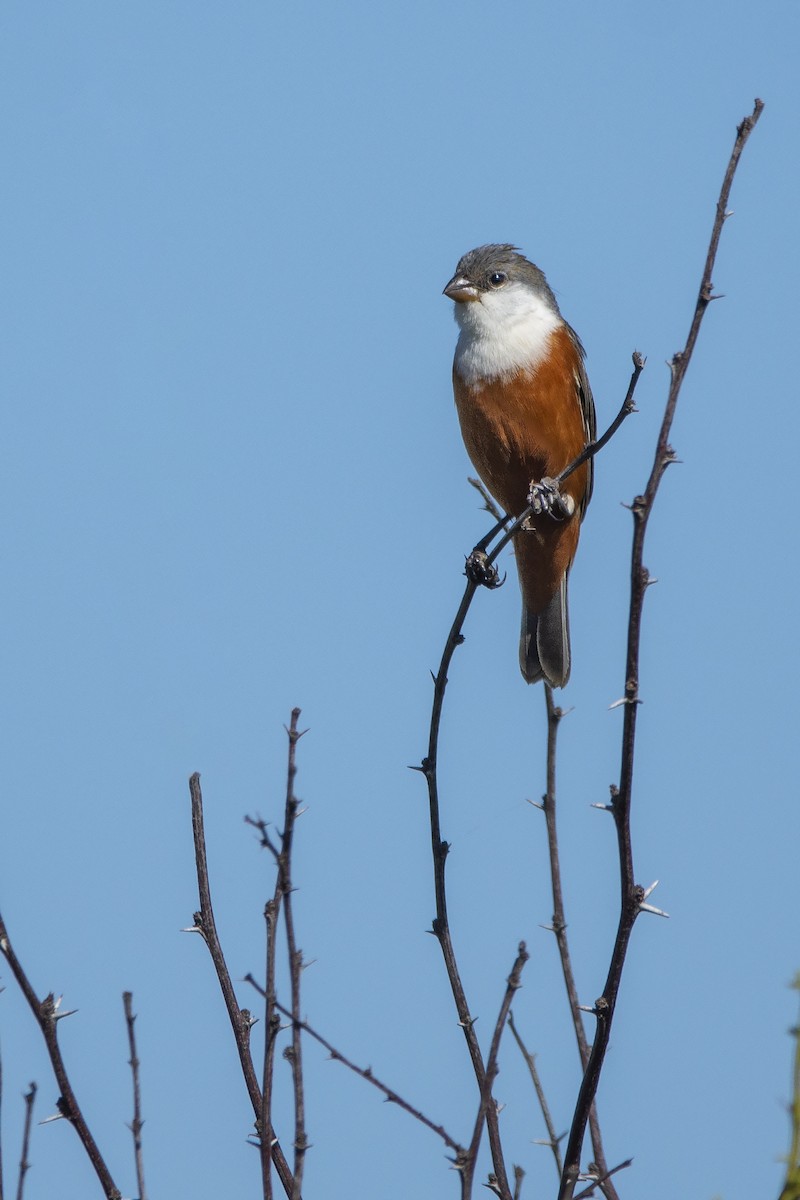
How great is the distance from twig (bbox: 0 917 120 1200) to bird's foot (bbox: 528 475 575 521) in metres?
3.86

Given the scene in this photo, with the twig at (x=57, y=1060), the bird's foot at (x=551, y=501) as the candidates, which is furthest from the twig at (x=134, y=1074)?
the bird's foot at (x=551, y=501)

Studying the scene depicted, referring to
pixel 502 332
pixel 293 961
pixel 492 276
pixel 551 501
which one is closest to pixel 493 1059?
pixel 293 961

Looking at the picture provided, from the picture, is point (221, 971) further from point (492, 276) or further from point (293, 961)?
point (492, 276)

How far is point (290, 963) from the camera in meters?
2.67

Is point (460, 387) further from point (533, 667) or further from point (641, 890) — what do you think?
point (641, 890)

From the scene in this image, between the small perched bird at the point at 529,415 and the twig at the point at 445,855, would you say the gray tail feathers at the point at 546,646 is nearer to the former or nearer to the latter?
the small perched bird at the point at 529,415

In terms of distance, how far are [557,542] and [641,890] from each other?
4195 millimetres

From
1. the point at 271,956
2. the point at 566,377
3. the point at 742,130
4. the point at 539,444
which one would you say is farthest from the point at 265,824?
the point at 566,377

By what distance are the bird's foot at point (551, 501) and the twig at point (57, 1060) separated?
3.86 meters

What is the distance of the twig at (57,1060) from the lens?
2666 mm

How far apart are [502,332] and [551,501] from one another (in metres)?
0.93

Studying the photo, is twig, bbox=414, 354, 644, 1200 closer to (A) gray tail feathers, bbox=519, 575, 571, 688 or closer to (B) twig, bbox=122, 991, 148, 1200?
(B) twig, bbox=122, 991, 148, 1200

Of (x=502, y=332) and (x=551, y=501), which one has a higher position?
(x=502, y=332)

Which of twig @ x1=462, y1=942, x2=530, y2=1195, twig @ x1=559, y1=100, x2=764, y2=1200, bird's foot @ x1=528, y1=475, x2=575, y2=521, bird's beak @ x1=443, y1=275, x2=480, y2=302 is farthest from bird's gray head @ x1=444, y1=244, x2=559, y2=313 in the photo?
twig @ x1=462, y1=942, x2=530, y2=1195
